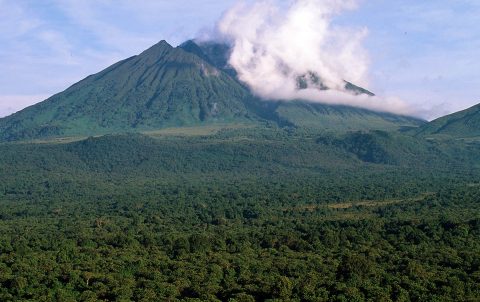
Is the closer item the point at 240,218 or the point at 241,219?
the point at 241,219

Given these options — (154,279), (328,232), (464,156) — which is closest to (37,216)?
(328,232)

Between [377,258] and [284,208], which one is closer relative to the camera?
[377,258]

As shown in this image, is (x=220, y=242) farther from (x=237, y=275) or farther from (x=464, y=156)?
(x=464, y=156)
